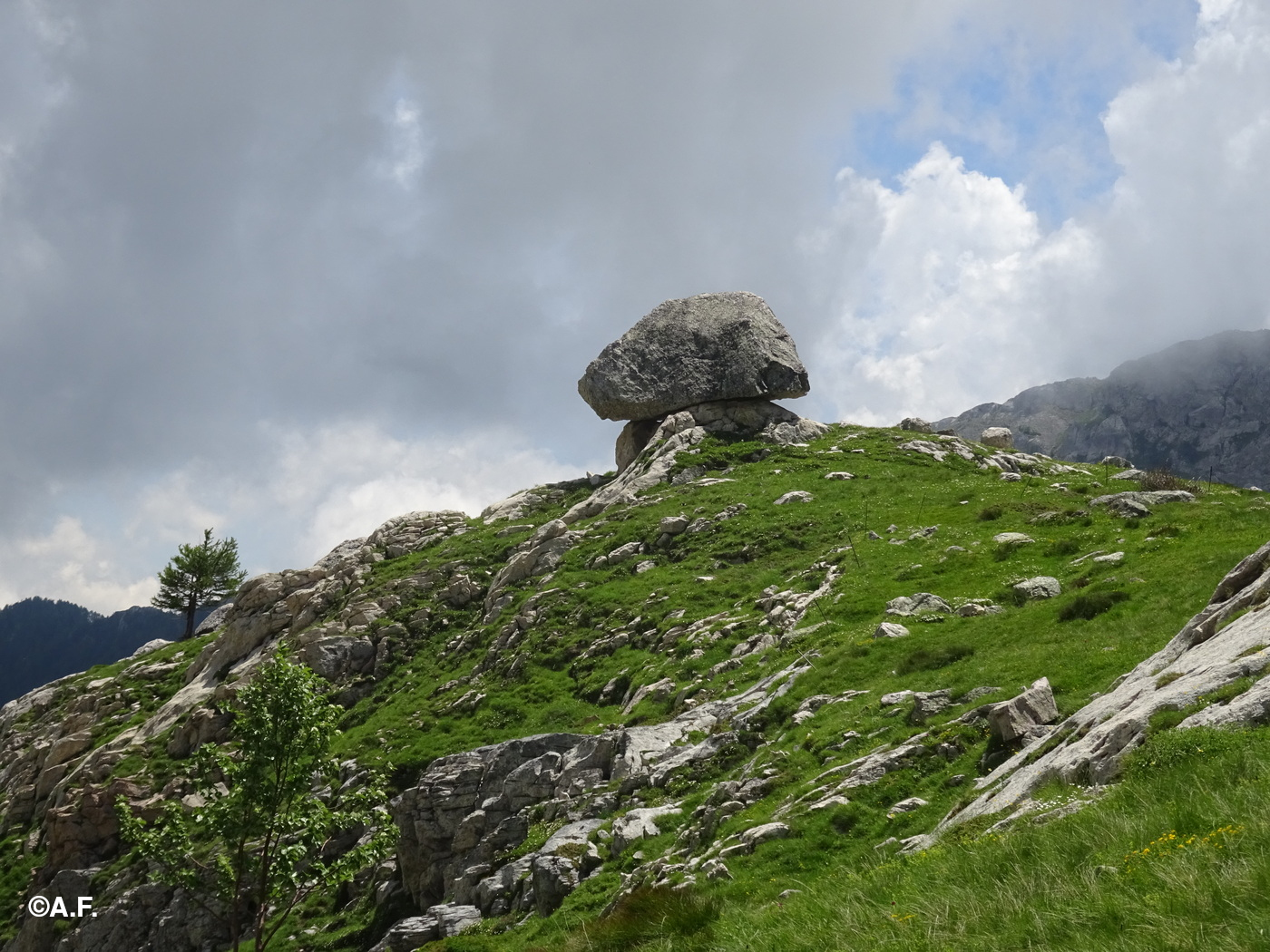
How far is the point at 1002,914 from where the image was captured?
8.57 metres

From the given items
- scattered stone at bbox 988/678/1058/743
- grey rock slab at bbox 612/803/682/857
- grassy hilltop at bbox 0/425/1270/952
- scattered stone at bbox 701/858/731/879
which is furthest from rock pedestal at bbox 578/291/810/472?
scattered stone at bbox 701/858/731/879

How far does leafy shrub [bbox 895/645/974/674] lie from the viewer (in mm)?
25484

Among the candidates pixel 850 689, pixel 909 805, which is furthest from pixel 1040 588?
pixel 909 805

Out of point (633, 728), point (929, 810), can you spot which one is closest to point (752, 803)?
point (929, 810)

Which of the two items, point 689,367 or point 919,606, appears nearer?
point 919,606

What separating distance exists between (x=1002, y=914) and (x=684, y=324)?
268 feet

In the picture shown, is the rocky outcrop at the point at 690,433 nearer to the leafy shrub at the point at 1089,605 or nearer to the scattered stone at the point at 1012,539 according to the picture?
the scattered stone at the point at 1012,539

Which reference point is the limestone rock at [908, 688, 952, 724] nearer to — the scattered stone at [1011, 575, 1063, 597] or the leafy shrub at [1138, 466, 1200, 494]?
the scattered stone at [1011, 575, 1063, 597]

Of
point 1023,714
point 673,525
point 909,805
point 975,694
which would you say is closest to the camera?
point 909,805

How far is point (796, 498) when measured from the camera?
Answer: 2302 inches

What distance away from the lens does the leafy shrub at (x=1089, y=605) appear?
2514 cm

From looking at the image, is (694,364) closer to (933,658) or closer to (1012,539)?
(1012,539)

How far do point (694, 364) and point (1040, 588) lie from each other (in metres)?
57.8

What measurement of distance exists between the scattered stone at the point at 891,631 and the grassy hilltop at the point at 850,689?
43 centimetres
